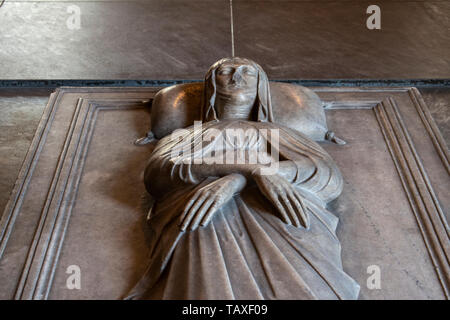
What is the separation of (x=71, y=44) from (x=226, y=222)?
344cm

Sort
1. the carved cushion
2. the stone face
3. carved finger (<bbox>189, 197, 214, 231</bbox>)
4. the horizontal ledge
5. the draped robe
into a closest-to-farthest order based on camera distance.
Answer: the draped robe, carved finger (<bbox>189, 197, 214, 231</bbox>), the stone face, the carved cushion, the horizontal ledge

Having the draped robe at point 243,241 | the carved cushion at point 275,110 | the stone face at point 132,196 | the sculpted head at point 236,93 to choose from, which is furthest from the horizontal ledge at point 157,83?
the draped robe at point 243,241

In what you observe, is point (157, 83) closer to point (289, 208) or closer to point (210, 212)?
point (210, 212)

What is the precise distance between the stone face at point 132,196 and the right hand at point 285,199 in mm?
413

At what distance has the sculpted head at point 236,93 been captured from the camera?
384 cm

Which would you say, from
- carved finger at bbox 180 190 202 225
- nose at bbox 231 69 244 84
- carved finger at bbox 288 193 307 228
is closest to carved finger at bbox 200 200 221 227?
carved finger at bbox 180 190 202 225

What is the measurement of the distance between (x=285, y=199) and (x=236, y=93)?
101 centimetres

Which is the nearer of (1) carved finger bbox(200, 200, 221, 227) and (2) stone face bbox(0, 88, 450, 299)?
(1) carved finger bbox(200, 200, 221, 227)

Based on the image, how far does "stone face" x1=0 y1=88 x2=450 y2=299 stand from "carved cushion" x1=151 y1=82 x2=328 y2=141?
0.18 metres

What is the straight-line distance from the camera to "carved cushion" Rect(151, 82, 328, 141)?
4102 millimetres

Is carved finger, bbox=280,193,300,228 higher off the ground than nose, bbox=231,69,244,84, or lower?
lower

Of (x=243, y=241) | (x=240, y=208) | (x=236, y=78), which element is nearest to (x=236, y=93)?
(x=236, y=78)

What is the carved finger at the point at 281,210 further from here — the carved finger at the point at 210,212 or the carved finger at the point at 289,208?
the carved finger at the point at 210,212

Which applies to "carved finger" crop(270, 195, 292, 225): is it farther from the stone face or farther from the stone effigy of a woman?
the stone face
